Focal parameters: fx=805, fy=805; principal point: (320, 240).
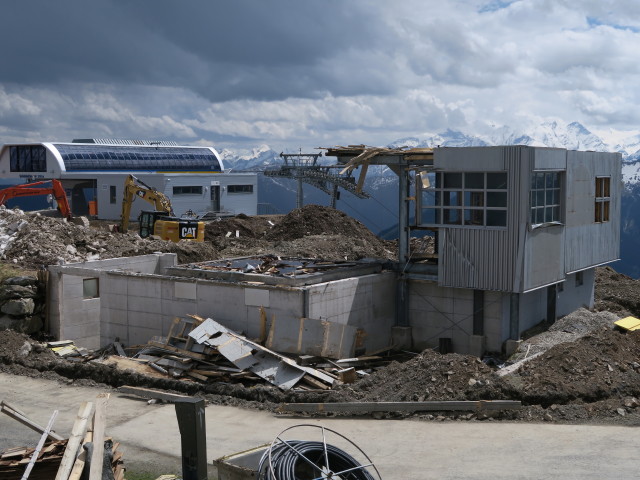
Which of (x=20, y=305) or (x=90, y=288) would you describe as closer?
(x=20, y=305)

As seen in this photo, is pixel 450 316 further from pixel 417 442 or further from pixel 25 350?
pixel 25 350

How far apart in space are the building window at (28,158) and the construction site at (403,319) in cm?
4731

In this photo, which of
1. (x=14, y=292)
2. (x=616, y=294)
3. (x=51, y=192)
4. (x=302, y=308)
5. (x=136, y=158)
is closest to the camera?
(x=302, y=308)

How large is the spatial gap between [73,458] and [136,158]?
68.2 m

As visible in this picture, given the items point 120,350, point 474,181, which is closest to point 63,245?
point 120,350

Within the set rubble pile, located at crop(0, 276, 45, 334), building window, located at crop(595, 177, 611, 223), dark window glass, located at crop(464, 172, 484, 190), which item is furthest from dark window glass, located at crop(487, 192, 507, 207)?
rubble pile, located at crop(0, 276, 45, 334)

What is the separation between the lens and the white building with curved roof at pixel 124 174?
62500mm

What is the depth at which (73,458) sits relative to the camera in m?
10.8

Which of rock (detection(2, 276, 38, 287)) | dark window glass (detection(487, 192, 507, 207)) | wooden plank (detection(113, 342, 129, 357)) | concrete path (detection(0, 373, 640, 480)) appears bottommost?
concrete path (detection(0, 373, 640, 480))

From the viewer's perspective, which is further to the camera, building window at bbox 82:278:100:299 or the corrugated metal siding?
building window at bbox 82:278:100:299

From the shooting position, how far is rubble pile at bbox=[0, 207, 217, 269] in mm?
32188

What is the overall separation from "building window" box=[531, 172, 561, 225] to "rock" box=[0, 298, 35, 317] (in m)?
14.4

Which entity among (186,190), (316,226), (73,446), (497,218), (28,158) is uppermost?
(28,158)

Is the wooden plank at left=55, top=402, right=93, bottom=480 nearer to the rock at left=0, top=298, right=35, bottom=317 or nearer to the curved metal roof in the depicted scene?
the rock at left=0, top=298, right=35, bottom=317
